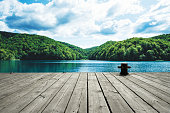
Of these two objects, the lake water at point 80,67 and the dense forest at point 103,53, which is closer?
the lake water at point 80,67

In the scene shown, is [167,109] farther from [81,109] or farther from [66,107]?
[66,107]

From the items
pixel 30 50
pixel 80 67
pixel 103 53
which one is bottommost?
pixel 80 67

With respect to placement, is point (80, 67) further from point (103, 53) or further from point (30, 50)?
point (30, 50)

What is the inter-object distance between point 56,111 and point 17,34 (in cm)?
13194

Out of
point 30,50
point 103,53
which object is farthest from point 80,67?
point 30,50

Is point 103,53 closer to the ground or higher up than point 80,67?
higher up

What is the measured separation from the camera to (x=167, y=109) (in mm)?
1812

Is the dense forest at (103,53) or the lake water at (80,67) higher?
the dense forest at (103,53)

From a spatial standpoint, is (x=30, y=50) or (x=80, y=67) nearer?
(x=80, y=67)

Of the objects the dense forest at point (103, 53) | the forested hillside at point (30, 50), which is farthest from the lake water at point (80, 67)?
the forested hillside at point (30, 50)

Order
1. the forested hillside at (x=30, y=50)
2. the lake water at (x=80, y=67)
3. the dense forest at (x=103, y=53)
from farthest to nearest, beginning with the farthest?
the forested hillside at (x=30, y=50), the dense forest at (x=103, y=53), the lake water at (x=80, y=67)

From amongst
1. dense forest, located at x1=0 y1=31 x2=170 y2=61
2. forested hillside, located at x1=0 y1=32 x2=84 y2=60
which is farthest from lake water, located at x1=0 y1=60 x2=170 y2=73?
forested hillside, located at x1=0 y1=32 x2=84 y2=60

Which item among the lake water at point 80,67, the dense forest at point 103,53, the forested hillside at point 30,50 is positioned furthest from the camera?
the forested hillside at point 30,50

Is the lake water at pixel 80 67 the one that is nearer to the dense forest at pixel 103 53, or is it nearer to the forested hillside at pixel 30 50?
the dense forest at pixel 103 53
